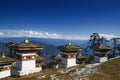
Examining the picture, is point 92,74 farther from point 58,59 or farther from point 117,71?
point 58,59

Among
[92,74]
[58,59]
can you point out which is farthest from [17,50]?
[58,59]

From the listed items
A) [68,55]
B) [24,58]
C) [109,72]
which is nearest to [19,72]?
[24,58]

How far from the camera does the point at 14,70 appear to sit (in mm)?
28938

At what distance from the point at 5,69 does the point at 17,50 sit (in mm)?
3418

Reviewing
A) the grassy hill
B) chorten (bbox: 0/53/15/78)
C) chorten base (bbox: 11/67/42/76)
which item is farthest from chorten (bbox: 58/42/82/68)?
chorten (bbox: 0/53/15/78)

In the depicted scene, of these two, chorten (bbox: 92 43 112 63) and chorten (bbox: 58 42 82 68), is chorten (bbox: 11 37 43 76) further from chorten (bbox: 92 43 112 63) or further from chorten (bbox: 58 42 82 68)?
chorten (bbox: 92 43 112 63)

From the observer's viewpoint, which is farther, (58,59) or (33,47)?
(58,59)

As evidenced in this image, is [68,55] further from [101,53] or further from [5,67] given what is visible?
[5,67]

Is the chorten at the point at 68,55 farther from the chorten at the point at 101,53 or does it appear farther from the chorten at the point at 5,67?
the chorten at the point at 5,67

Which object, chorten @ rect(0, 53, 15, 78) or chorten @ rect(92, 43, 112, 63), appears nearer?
chorten @ rect(0, 53, 15, 78)

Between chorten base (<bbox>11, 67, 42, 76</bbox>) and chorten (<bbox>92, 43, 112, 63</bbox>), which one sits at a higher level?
chorten (<bbox>92, 43, 112, 63</bbox>)

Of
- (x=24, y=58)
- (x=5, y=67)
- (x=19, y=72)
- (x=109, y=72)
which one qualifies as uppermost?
(x=24, y=58)

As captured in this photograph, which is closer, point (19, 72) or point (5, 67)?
point (5, 67)

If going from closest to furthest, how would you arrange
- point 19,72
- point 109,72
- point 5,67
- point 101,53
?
point 109,72 < point 5,67 < point 19,72 < point 101,53
